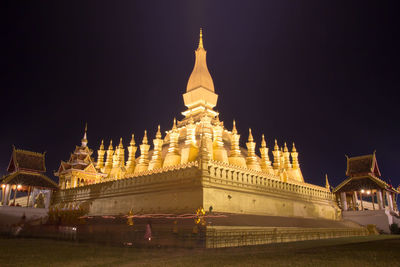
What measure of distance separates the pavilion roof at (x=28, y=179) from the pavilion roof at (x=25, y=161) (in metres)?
0.61

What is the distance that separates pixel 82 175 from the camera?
35.3 meters

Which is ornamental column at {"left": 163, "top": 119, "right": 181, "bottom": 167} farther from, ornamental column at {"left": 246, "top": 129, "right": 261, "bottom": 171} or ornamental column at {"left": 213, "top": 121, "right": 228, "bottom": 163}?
ornamental column at {"left": 246, "top": 129, "right": 261, "bottom": 171}

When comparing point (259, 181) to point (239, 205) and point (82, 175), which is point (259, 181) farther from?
point (82, 175)

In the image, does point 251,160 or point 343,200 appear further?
point 343,200

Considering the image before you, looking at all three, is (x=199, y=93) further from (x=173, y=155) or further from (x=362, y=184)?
(x=362, y=184)

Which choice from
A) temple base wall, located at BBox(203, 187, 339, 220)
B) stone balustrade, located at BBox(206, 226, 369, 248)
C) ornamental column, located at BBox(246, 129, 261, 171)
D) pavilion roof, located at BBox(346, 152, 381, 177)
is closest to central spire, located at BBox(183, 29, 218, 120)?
ornamental column, located at BBox(246, 129, 261, 171)

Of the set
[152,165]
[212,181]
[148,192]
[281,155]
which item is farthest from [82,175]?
[281,155]

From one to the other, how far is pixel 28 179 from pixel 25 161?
7.84ft

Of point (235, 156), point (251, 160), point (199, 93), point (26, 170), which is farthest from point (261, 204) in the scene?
point (26, 170)

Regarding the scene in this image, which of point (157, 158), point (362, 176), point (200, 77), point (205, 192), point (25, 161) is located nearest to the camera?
point (205, 192)

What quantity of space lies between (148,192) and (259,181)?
29.4 ft

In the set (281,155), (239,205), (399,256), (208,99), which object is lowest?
(399,256)

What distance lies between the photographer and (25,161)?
108 feet

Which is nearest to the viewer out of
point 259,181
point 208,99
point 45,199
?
point 259,181
